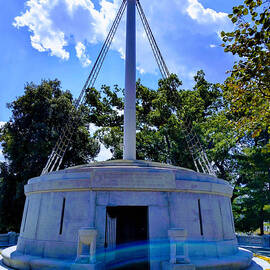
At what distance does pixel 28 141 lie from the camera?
1230 inches

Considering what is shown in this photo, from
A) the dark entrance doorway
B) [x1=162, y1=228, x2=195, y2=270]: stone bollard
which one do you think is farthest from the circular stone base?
the dark entrance doorway

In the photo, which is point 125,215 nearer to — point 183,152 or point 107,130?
point 183,152

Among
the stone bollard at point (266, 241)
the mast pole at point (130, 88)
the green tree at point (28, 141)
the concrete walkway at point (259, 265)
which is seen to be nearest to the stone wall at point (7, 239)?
the green tree at point (28, 141)

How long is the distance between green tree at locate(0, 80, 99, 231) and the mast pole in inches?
714

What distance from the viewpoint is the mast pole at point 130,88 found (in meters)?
16.0

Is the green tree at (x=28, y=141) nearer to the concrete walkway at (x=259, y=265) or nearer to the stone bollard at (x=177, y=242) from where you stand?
the stone bollard at (x=177, y=242)

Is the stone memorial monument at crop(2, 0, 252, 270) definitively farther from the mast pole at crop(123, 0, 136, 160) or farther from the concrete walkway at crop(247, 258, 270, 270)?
the mast pole at crop(123, 0, 136, 160)

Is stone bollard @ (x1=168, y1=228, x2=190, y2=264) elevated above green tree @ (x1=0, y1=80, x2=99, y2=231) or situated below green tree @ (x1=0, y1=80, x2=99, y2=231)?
below

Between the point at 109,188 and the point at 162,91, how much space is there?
32.1m

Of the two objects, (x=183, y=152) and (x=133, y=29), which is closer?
(x=133, y=29)

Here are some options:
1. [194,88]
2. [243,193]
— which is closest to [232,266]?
[243,193]

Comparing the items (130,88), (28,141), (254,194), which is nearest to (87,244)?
(130,88)

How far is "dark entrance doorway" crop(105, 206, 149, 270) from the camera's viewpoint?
1123 cm

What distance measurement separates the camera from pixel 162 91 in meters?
40.4
